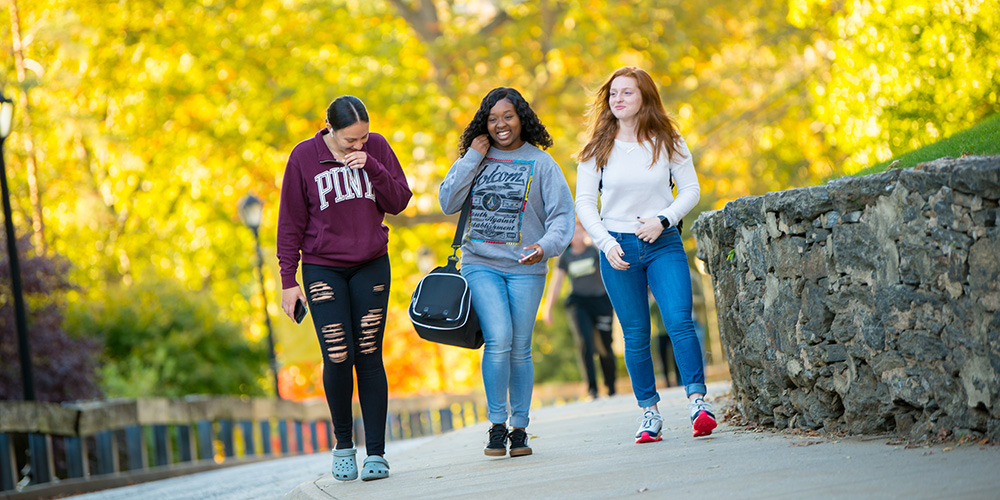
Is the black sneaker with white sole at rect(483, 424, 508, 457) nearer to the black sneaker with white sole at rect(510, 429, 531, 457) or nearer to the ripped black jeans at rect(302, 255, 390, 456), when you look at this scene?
the black sneaker with white sole at rect(510, 429, 531, 457)

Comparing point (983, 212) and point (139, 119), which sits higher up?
point (139, 119)

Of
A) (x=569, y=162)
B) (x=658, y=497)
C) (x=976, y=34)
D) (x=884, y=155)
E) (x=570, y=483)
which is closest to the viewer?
(x=658, y=497)

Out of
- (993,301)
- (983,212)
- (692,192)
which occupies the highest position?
(692,192)

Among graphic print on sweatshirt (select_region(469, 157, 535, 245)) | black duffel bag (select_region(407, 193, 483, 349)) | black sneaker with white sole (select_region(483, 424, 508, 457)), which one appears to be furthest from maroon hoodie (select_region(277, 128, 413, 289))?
black sneaker with white sole (select_region(483, 424, 508, 457))

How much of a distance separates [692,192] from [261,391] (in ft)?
48.1

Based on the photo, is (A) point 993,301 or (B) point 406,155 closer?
(A) point 993,301

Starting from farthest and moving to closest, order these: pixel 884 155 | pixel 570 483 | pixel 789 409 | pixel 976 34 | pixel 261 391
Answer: pixel 261 391 → pixel 884 155 → pixel 976 34 → pixel 789 409 → pixel 570 483

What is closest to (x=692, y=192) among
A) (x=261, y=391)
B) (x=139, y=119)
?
(x=261, y=391)

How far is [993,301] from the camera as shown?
443 centimetres

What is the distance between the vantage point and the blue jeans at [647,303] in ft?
19.4

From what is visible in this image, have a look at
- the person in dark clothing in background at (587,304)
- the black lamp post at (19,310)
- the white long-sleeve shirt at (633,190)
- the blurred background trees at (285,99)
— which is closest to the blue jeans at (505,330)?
the white long-sleeve shirt at (633,190)

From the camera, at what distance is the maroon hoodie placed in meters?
5.59

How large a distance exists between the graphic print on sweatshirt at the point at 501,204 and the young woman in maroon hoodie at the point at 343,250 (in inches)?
18.0

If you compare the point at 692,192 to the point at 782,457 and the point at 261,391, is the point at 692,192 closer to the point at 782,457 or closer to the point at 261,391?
the point at 782,457
